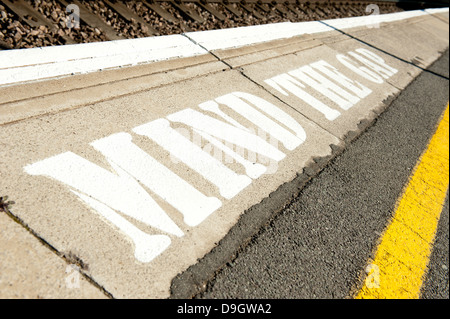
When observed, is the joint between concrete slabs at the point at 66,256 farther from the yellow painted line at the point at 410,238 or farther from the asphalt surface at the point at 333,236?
the yellow painted line at the point at 410,238

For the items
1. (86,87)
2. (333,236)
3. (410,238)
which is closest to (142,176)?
(86,87)

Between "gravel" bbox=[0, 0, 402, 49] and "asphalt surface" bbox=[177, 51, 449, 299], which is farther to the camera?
"gravel" bbox=[0, 0, 402, 49]

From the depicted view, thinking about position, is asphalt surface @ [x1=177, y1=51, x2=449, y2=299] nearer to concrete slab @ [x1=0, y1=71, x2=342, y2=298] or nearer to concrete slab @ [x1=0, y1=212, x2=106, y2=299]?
concrete slab @ [x1=0, y1=71, x2=342, y2=298]

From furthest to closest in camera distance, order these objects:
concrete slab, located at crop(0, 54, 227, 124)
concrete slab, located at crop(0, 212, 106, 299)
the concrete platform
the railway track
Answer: the railway track → concrete slab, located at crop(0, 54, 227, 124) → the concrete platform → concrete slab, located at crop(0, 212, 106, 299)

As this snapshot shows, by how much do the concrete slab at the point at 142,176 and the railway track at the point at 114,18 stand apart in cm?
116

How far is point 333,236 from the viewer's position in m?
2.55

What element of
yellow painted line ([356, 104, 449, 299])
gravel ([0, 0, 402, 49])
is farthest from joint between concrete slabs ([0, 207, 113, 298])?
gravel ([0, 0, 402, 49])

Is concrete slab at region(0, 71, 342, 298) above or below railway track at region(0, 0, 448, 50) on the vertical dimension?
below

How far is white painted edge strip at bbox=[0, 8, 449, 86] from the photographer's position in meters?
2.94

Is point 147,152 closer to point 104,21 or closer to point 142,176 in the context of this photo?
point 142,176

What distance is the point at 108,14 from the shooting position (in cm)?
432

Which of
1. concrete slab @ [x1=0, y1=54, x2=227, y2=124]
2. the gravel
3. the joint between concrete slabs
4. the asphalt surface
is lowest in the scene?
the asphalt surface
